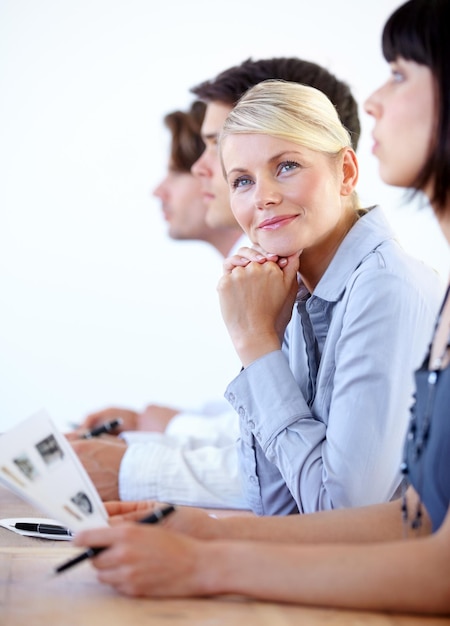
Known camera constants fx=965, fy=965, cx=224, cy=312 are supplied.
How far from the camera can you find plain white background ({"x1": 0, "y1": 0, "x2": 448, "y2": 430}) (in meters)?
4.09

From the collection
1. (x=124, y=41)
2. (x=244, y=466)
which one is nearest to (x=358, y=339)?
(x=244, y=466)

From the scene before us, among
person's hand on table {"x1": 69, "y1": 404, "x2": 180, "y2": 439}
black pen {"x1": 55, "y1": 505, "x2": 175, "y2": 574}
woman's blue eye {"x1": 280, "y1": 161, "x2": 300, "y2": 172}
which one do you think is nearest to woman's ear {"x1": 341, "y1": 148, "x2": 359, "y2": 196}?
woman's blue eye {"x1": 280, "y1": 161, "x2": 300, "y2": 172}

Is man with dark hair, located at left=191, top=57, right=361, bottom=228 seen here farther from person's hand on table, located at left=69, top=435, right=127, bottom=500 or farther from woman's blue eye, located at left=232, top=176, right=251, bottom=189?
person's hand on table, located at left=69, top=435, right=127, bottom=500

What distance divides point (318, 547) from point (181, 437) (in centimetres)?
124

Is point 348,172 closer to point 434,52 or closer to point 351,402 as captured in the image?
point 351,402

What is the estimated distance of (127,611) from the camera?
968mm

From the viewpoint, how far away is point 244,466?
1818 mm

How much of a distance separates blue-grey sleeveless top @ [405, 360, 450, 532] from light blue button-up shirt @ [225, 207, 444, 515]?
0.31m

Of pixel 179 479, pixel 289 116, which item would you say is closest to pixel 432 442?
pixel 289 116

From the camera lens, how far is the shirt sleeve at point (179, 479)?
6.30 feet

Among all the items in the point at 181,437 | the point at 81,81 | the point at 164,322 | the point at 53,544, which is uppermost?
the point at 81,81

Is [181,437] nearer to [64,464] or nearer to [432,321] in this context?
[432,321]

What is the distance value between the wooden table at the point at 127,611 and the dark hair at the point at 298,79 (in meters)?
1.50

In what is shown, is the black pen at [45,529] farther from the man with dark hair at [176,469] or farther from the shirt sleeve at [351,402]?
the man with dark hair at [176,469]
